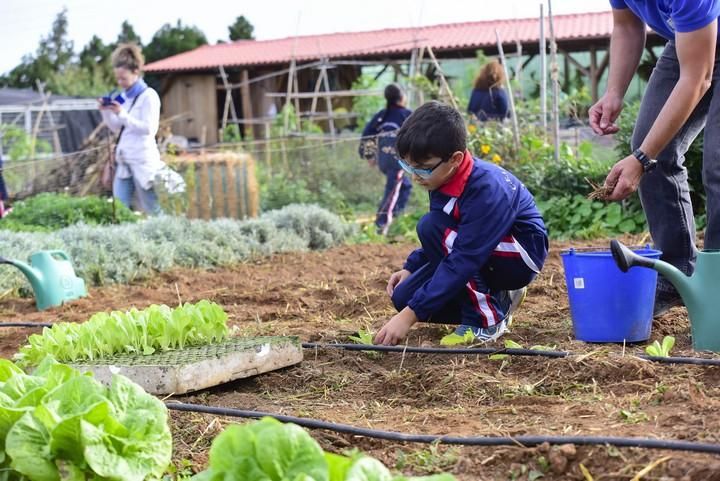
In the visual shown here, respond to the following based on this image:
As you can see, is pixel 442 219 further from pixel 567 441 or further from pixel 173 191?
pixel 173 191

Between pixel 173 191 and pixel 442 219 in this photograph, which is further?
pixel 173 191

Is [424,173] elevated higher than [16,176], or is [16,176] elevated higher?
[424,173]

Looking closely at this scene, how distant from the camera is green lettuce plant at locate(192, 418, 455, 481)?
5.78 ft

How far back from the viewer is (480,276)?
380 cm

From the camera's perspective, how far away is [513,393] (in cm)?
290

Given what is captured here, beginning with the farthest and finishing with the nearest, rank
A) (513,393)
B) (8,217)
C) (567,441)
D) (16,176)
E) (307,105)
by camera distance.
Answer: (307,105) < (16,176) < (8,217) < (513,393) < (567,441)

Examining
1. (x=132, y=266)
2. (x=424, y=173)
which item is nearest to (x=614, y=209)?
(x=132, y=266)

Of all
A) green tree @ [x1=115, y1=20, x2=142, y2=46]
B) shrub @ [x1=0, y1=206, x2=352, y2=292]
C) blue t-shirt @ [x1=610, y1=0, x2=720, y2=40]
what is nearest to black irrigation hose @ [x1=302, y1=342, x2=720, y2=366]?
blue t-shirt @ [x1=610, y1=0, x2=720, y2=40]

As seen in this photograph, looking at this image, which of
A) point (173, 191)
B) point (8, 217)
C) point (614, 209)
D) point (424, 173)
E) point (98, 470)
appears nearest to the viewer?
point (98, 470)

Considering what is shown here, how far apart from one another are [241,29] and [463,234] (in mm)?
43234

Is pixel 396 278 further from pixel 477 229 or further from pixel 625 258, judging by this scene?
pixel 625 258

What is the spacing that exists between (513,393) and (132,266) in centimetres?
419

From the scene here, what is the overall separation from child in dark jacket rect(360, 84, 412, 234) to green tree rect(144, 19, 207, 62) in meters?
32.8

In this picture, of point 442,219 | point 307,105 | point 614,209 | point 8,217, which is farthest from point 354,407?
point 307,105
